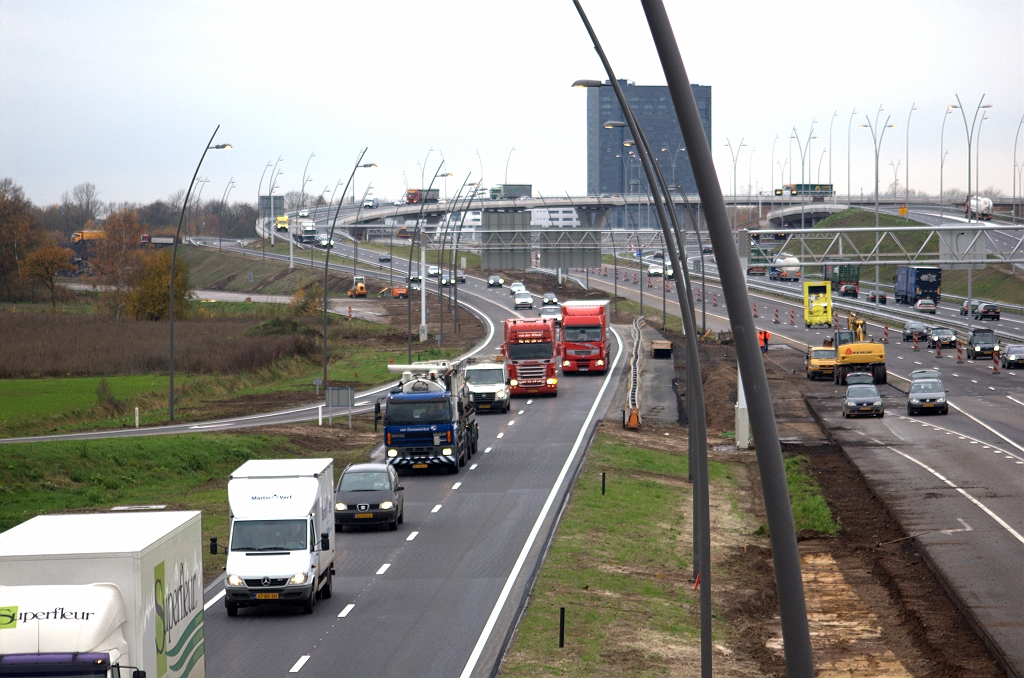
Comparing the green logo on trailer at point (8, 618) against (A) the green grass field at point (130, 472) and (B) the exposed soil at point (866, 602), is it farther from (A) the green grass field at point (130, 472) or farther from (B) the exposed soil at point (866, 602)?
(A) the green grass field at point (130, 472)

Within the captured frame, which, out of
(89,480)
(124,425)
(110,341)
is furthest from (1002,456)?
(110,341)

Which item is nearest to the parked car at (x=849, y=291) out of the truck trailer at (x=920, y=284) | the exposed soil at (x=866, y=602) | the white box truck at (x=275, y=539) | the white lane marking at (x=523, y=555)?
the truck trailer at (x=920, y=284)

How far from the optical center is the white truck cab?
57.6m

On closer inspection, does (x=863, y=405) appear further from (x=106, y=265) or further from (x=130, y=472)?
(x=106, y=265)

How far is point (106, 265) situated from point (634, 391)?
87.4 meters

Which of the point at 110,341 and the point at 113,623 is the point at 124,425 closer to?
the point at 110,341

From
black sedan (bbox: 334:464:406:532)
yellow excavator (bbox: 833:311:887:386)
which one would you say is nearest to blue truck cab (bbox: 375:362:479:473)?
black sedan (bbox: 334:464:406:532)

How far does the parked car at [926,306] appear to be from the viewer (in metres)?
112

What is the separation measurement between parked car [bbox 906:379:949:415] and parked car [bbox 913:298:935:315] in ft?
Answer: 186

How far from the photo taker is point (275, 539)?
24.0 metres

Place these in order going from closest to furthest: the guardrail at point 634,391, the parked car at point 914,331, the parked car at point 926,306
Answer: the guardrail at point 634,391 < the parked car at point 914,331 < the parked car at point 926,306

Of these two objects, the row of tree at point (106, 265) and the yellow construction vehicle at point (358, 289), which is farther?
the yellow construction vehicle at point (358, 289)

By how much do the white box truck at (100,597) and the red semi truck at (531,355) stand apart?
157 ft

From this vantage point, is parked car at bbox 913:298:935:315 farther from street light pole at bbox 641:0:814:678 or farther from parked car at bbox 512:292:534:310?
street light pole at bbox 641:0:814:678
